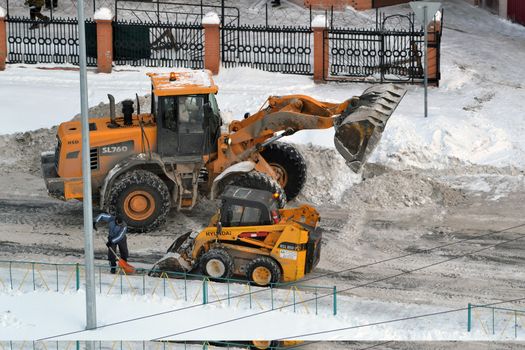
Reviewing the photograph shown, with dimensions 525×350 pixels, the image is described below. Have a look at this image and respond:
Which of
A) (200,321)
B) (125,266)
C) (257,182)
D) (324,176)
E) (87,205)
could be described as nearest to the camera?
(87,205)

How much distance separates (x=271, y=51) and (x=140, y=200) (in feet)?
39.1

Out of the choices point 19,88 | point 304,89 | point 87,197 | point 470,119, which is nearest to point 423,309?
point 87,197

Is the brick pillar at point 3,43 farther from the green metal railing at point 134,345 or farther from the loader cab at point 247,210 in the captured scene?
the green metal railing at point 134,345

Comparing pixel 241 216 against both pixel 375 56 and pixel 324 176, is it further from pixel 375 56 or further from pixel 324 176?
pixel 375 56

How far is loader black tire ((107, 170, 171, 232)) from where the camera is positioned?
71.2 feet

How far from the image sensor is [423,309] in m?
18.2

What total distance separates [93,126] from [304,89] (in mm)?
9126

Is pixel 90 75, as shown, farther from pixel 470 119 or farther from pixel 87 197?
pixel 87 197

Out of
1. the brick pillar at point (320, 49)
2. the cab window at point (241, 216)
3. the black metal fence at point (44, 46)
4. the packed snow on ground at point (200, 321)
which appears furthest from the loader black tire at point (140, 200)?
the black metal fence at point (44, 46)

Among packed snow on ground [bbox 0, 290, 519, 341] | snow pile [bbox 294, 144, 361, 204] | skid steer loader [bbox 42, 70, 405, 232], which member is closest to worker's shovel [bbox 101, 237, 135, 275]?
packed snow on ground [bbox 0, 290, 519, 341]

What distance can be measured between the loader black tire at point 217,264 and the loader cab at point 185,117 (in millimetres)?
3588

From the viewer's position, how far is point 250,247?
19.2 m

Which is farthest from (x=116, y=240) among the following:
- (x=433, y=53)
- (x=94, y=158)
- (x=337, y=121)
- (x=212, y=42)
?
(x=433, y=53)

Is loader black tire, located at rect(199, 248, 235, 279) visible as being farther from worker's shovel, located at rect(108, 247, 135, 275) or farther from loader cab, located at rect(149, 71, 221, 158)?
loader cab, located at rect(149, 71, 221, 158)
